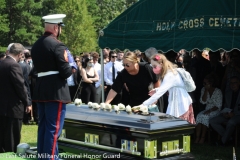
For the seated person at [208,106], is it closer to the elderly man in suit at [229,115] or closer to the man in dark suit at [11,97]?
the elderly man in suit at [229,115]

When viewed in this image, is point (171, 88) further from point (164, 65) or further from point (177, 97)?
point (164, 65)

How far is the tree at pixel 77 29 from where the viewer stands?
38719 millimetres

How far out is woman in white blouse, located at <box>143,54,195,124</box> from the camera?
5395 mm

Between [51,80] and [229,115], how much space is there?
179 inches

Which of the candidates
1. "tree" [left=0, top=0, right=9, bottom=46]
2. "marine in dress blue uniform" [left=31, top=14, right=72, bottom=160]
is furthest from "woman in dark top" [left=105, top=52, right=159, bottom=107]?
"tree" [left=0, top=0, right=9, bottom=46]

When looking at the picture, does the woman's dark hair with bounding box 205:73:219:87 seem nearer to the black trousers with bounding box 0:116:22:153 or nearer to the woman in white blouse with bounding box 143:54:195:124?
the woman in white blouse with bounding box 143:54:195:124

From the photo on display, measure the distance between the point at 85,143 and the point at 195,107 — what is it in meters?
4.18

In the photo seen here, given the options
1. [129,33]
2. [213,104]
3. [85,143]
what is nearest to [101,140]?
[85,143]

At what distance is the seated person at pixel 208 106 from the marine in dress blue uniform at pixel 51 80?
4.31 metres

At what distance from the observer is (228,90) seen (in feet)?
27.4

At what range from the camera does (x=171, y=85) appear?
5430 mm

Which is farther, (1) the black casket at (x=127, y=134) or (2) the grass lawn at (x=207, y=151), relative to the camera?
(2) the grass lawn at (x=207, y=151)

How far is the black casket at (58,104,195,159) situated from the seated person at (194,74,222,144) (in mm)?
3306

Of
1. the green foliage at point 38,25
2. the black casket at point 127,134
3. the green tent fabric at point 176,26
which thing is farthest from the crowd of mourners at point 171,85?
the green foliage at point 38,25
